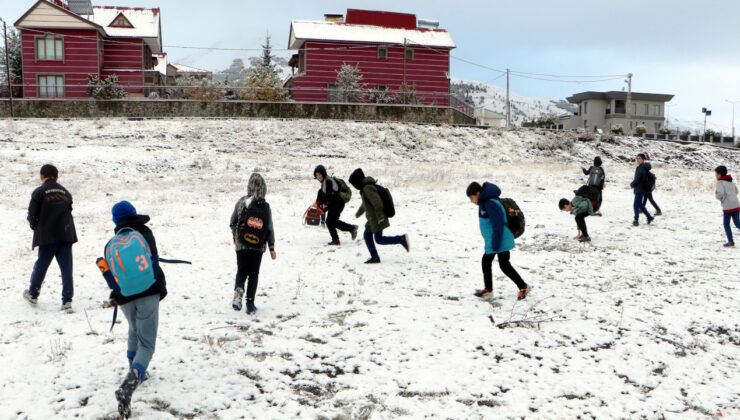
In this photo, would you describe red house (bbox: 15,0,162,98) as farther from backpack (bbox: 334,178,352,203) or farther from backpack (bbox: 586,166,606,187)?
backpack (bbox: 586,166,606,187)

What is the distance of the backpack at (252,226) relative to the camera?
6.96m

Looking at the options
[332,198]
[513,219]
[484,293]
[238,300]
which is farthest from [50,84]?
[513,219]

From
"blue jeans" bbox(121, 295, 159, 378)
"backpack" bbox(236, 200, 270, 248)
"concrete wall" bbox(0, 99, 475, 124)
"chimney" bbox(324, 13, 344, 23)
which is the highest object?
"chimney" bbox(324, 13, 344, 23)

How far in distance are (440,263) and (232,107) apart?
27.0 meters

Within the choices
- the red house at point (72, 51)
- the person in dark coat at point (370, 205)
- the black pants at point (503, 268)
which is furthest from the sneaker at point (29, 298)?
the red house at point (72, 51)

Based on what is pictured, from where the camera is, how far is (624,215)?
1597 cm

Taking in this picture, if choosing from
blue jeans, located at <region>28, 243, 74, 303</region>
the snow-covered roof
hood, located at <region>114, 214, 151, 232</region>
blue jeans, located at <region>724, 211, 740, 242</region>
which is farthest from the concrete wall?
hood, located at <region>114, 214, 151, 232</region>

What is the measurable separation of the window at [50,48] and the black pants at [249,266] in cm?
3867

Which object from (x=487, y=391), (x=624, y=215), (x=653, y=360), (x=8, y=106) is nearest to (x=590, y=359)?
(x=653, y=360)

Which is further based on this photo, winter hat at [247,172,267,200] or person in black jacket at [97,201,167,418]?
winter hat at [247,172,267,200]

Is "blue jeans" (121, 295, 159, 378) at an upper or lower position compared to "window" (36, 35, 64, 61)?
lower

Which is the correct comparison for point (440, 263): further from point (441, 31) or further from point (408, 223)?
point (441, 31)

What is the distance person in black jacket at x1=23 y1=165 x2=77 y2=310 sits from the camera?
716 cm

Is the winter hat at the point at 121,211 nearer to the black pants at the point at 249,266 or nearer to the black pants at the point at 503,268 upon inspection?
the black pants at the point at 249,266
